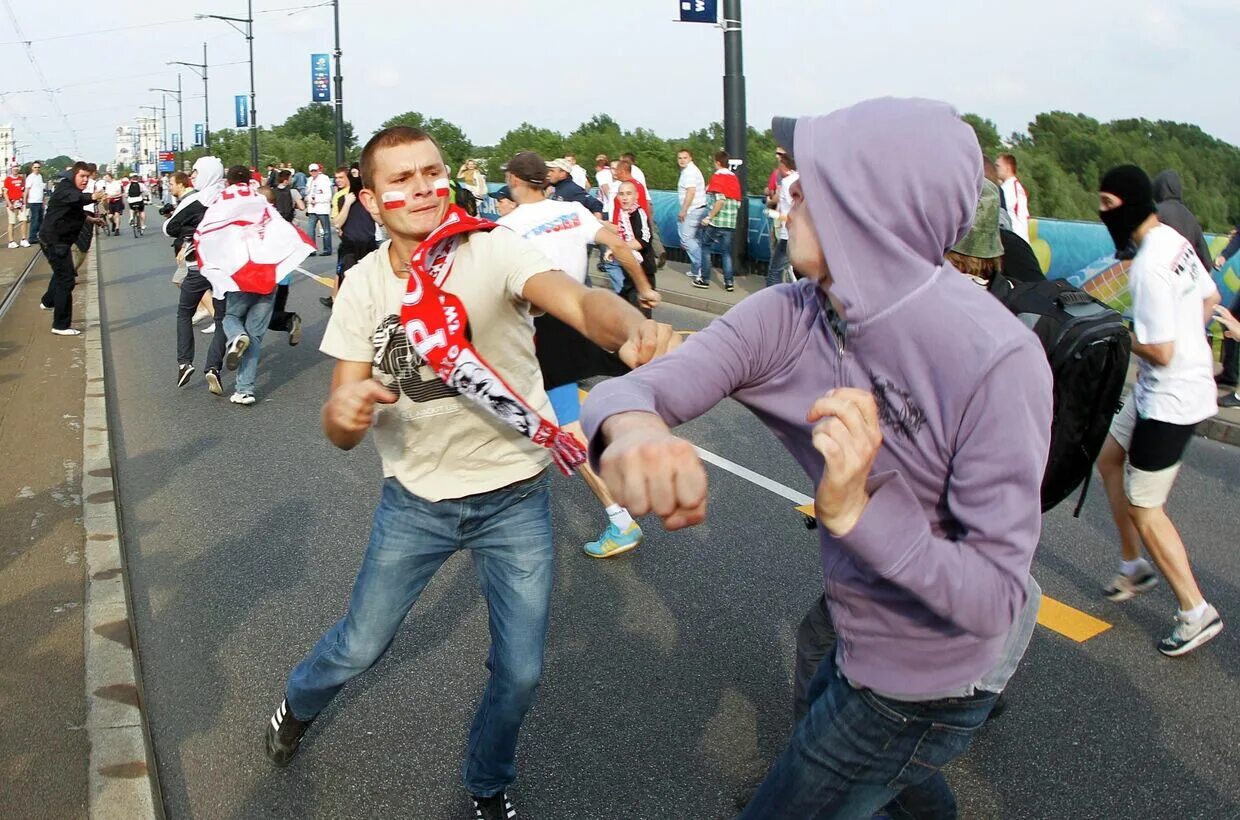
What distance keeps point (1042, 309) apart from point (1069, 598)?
2346 millimetres

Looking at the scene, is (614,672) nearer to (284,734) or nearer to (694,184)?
(284,734)

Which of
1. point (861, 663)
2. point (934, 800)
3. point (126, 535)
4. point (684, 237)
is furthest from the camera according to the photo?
point (684, 237)

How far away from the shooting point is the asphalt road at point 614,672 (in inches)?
132

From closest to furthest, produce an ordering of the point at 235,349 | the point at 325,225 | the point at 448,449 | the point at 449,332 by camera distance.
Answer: the point at 449,332, the point at 448,449, the point at 235,349, the point at 325,225

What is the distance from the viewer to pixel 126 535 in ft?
18.9

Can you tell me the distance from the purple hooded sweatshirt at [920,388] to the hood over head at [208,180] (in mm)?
8549

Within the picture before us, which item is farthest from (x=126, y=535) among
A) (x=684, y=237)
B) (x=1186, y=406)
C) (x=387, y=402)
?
(x=684, y=237)

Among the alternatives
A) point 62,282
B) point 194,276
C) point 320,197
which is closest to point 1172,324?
point 194,276

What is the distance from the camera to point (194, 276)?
9141 mm

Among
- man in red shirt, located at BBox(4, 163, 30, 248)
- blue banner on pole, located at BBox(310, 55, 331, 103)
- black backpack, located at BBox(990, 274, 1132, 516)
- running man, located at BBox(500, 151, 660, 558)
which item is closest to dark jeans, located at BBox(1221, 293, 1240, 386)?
running man, located at BBox(500, 151, 660, 558)

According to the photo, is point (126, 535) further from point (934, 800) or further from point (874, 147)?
point (874, 147)

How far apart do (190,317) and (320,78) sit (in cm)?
3029

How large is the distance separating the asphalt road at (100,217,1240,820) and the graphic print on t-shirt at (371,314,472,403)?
4.42ft

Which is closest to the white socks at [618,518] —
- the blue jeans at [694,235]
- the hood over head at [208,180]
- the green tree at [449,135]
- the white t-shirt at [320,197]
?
the hood over head at [208,180]
